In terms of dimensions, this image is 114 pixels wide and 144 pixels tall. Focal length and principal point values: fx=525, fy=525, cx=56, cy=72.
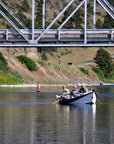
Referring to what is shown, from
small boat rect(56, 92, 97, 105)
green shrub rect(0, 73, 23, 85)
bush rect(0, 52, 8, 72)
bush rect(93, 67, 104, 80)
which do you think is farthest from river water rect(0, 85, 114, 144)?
bush rect(93, 67, 104, 80)

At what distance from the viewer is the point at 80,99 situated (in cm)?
5284

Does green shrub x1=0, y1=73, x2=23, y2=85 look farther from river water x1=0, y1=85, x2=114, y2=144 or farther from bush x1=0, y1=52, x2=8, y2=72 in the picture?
river water x1=0, y1=85, x2=114, y2=144

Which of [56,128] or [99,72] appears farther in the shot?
[99,72]

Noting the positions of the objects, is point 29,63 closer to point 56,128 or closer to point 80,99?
point 80,99

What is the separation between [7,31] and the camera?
76812 mm

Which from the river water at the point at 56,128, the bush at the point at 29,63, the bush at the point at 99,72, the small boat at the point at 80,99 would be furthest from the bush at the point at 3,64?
the river water at the point at 56,128

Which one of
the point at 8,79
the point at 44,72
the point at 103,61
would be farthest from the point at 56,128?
the point at 103,61

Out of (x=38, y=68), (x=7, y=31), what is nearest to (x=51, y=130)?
(x=7, y=31)

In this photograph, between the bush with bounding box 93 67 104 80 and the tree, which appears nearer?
the bush with bounding box 93 67 104 80

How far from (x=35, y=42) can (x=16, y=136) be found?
4544cm

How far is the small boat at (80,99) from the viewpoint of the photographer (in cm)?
5253

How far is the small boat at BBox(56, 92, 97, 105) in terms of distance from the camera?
52.5 meters

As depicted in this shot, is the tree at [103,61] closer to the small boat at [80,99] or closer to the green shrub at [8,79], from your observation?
the green shrub at [8,79]

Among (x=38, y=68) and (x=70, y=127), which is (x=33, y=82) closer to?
(x=38, y=68)
